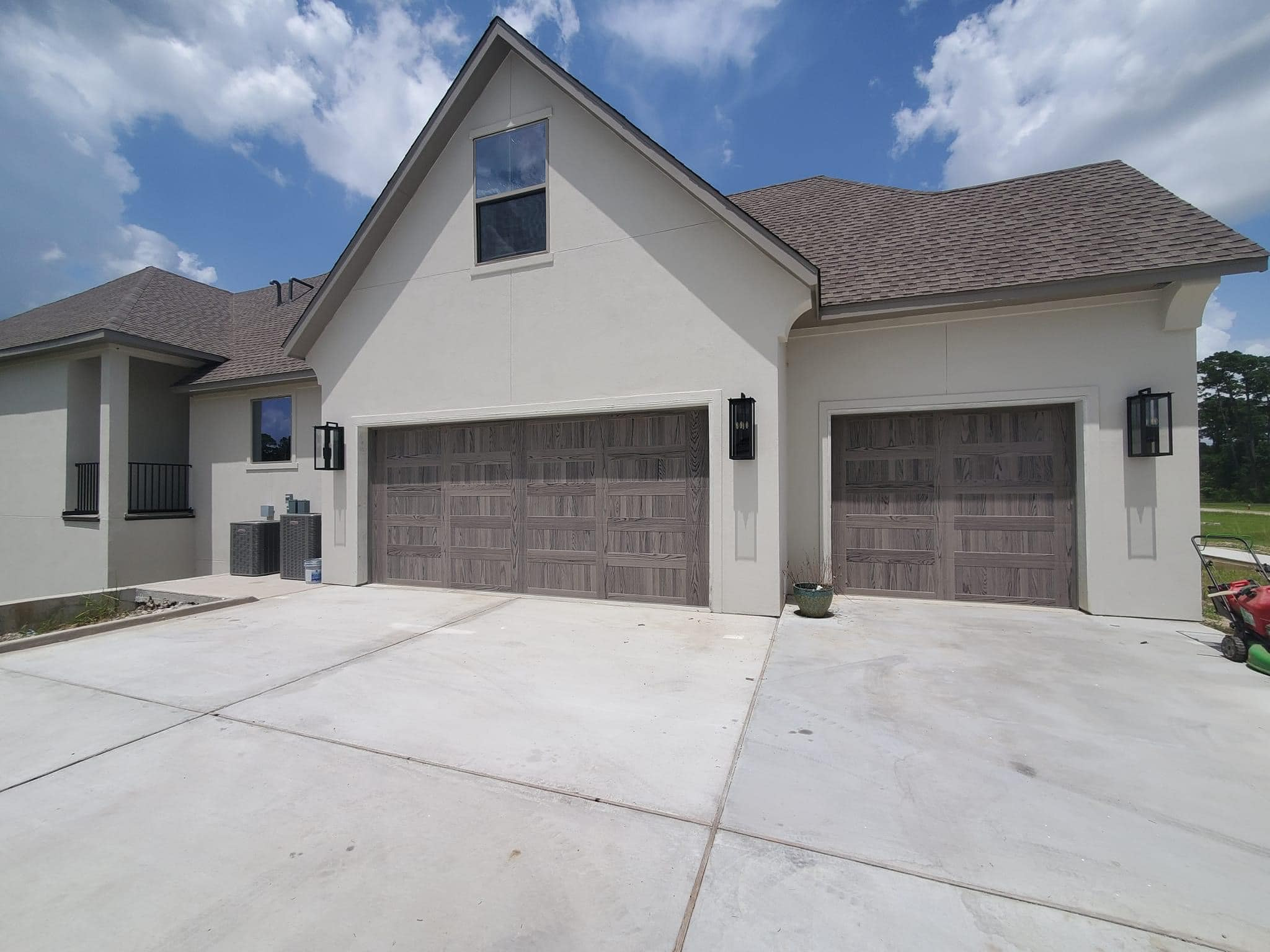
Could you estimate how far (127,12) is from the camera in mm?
9852

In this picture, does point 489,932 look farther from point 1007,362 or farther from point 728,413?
point 1007,362

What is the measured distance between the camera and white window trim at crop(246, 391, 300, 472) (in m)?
10.8

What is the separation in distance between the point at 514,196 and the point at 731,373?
421 cm

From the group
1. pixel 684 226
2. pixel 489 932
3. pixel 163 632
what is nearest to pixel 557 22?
pixel 684 226

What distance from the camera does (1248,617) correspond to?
15.9 feet

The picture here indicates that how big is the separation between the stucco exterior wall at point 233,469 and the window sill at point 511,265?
4649 mm

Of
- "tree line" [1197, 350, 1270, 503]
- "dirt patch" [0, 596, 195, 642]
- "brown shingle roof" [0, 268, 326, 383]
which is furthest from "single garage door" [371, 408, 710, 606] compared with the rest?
"tree line" [1197, 350, 1270, 503]

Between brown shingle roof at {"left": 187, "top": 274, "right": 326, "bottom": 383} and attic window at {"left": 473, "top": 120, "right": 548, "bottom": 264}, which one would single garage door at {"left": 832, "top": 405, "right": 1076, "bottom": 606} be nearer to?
attic window at {"left": 473, "top": 120, "right": 548, "bottom": 264}

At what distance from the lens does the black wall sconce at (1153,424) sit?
20.4 feet

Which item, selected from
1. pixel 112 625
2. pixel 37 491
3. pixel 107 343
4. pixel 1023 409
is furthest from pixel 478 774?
pixel 37 491

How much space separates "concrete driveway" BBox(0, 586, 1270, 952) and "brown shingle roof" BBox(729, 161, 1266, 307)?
4298 millimetres

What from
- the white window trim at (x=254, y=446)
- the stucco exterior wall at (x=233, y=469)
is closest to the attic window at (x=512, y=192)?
the stucco exterior wall at (x=233, y=469)

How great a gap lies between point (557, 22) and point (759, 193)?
15.4 feet

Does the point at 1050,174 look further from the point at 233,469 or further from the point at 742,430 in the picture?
the point at 233,469
